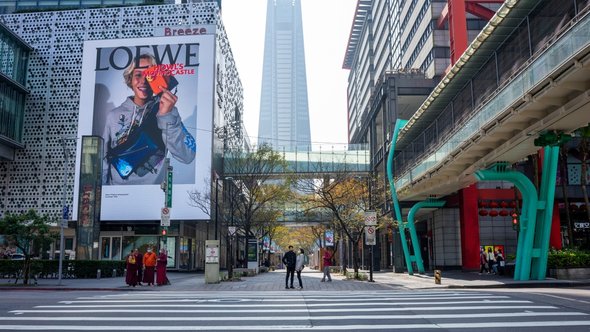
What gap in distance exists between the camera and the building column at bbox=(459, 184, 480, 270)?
36625mm

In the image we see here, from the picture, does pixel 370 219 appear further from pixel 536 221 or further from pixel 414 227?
pixel 414 227

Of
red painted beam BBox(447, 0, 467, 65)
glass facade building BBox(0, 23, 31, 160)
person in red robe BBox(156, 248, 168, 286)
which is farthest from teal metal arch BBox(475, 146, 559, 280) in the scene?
glass facade building BBox(0, 23, 31, 160)

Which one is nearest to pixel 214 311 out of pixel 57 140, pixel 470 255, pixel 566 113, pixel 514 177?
pixel 566 113

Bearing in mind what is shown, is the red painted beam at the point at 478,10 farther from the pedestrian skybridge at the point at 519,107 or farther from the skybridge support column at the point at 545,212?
Result: the skybridge support column at the point at 545,212

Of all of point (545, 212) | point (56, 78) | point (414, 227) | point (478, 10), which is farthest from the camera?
point (56, 78)

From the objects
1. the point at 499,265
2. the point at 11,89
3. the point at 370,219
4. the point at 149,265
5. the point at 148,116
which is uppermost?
the point at 11,89

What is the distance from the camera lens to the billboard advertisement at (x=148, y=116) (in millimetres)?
49438

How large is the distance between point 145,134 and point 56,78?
11864 mm

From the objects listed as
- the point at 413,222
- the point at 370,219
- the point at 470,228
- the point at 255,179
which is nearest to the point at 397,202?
the point at 413,222

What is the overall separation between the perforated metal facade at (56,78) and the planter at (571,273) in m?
33.7

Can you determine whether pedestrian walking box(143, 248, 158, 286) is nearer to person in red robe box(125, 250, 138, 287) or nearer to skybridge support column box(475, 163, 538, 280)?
person in red robe box(125, 250, 138, 287)

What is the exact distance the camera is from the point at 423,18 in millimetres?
53500

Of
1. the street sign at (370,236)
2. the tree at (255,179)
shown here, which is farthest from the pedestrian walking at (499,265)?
the tree at (255,179)

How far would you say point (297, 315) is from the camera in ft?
39.1
